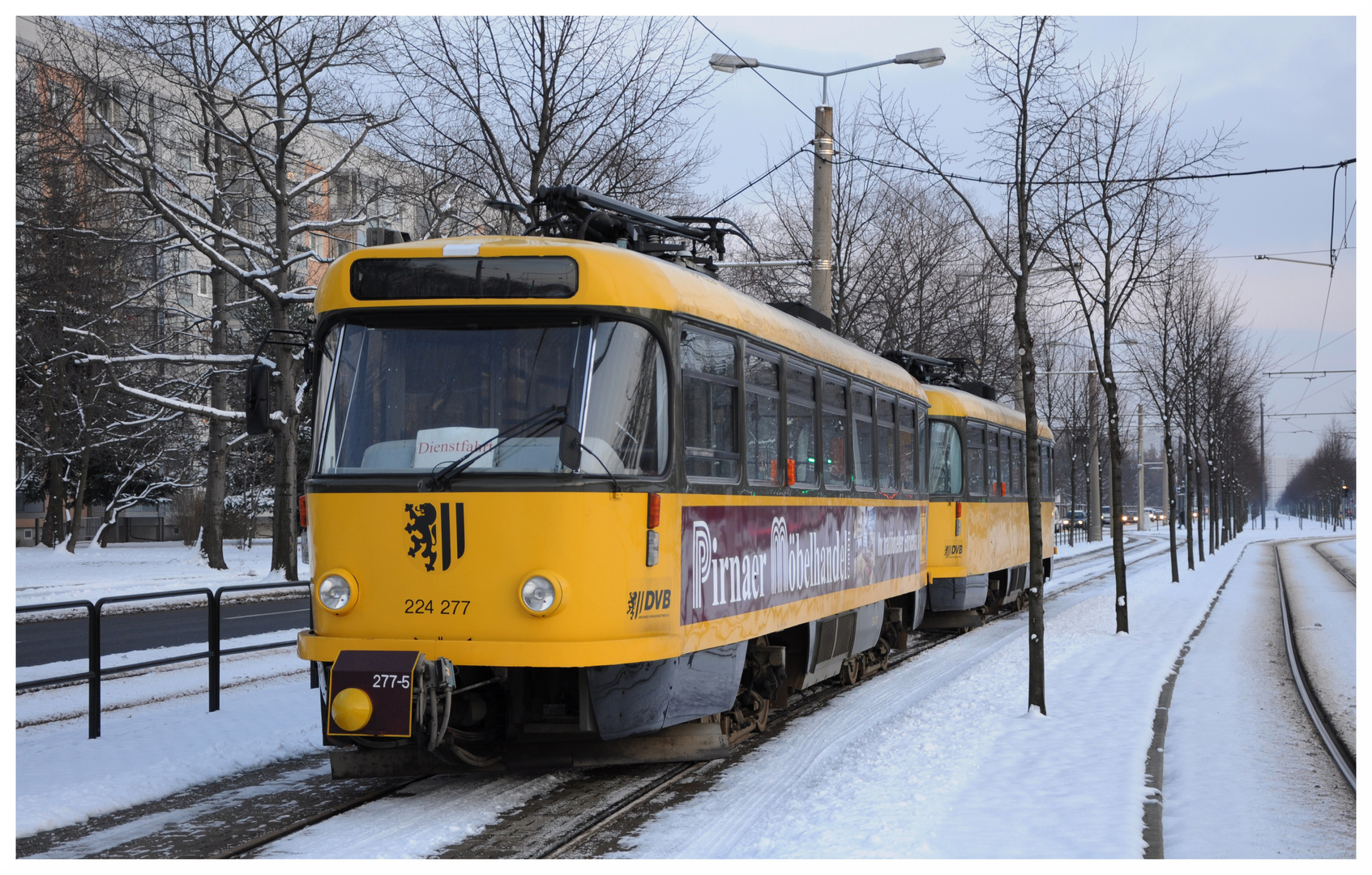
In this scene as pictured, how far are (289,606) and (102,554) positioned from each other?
732 inches

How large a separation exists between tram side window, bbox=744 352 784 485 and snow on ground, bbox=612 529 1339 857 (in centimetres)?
186

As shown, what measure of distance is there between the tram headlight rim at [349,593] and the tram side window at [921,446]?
811cm

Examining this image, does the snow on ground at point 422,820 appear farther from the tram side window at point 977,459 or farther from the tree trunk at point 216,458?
the tree trunk at point 216,458

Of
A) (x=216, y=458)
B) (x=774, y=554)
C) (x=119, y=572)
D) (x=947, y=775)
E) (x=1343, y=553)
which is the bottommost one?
(x=1343, y=553)

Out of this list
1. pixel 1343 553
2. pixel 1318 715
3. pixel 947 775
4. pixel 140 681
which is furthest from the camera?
pixel 1343 553

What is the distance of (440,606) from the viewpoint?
723 cm

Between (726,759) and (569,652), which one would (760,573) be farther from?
(569,652)

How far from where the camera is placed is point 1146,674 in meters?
12.9

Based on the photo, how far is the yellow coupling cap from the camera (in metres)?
6.82

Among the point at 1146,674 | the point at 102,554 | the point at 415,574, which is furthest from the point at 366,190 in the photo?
the point at 415,574

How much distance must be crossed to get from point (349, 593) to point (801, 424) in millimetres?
3838

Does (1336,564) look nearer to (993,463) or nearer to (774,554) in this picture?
(993,463)

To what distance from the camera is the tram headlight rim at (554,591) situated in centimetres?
708

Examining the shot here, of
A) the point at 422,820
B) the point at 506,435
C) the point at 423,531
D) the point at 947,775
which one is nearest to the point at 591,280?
the point at 506,435
